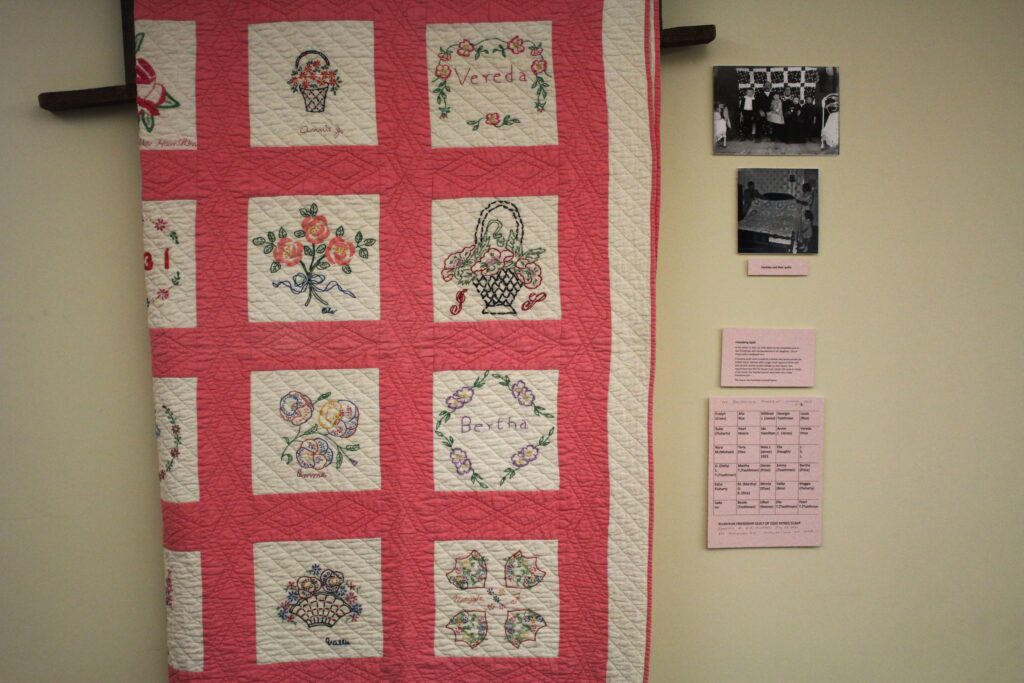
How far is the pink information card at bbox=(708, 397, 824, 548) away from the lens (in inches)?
48.3

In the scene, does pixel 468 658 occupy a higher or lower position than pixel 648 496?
lower

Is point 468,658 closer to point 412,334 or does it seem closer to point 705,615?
point 705,615

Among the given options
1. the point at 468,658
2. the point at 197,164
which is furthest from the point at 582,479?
the point at 197,164

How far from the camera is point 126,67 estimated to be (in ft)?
3.76

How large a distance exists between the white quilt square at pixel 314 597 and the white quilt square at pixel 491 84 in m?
0.90

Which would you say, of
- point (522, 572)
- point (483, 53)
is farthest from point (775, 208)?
point (522, 572)

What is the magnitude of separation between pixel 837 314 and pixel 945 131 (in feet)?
1.62

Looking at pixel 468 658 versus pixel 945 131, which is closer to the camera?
pixel 468 658

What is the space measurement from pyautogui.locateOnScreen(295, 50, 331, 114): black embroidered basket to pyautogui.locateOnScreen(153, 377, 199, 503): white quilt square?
0.62 metres

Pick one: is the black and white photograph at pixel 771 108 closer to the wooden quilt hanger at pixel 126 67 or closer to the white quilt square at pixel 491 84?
the wooden quilt hanger at pixel 126 67

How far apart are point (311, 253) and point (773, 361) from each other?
3.48 ft

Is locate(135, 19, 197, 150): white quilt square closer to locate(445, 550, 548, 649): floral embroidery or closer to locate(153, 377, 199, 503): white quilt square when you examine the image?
locate(153, 377, 199, 503): white quilt square

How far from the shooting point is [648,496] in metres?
1.11

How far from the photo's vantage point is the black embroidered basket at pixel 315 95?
1095mm
